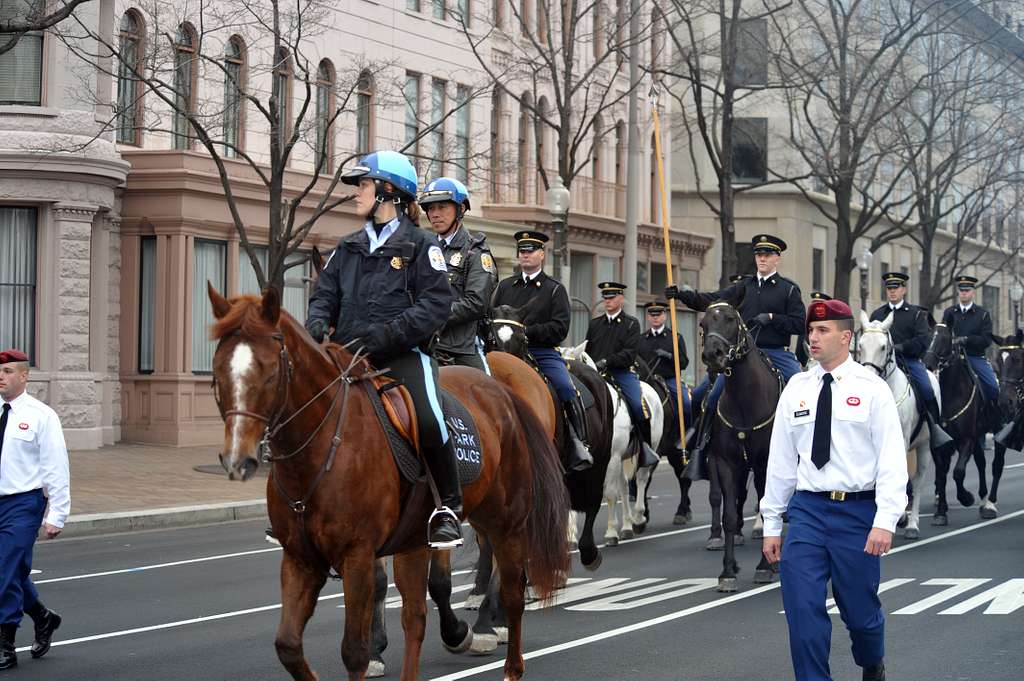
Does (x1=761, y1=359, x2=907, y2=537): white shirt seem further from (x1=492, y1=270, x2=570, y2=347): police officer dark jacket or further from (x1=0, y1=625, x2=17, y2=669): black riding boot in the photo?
(x1=492, y1=270, x2=570, y2=347): police officer dark jacket

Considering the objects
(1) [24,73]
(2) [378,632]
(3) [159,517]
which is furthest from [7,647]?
(1) [24,73]

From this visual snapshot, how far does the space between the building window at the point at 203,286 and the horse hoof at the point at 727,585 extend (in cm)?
1997

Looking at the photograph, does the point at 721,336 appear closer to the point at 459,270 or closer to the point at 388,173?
the point at 459,270

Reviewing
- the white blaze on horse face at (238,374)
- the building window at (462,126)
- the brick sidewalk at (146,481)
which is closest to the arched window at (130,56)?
the brick sidewalk at (146,481)

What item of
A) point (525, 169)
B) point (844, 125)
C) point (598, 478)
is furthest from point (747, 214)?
point (598, 478)

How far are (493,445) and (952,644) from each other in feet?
11.3

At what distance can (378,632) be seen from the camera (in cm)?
1011

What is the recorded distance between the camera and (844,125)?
3769 cm

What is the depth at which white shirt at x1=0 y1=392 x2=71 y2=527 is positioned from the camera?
10.2 metres

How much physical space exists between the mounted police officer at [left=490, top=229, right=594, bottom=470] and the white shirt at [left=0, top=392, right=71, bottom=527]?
14.8ft

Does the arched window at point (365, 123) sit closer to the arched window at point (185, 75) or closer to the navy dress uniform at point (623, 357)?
the arched window at point (185, 75)

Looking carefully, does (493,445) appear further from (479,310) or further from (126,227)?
(126,227)

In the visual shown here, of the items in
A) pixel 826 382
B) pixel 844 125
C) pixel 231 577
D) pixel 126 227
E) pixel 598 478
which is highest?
pixel 844 125

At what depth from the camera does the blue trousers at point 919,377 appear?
19406 millimetres
